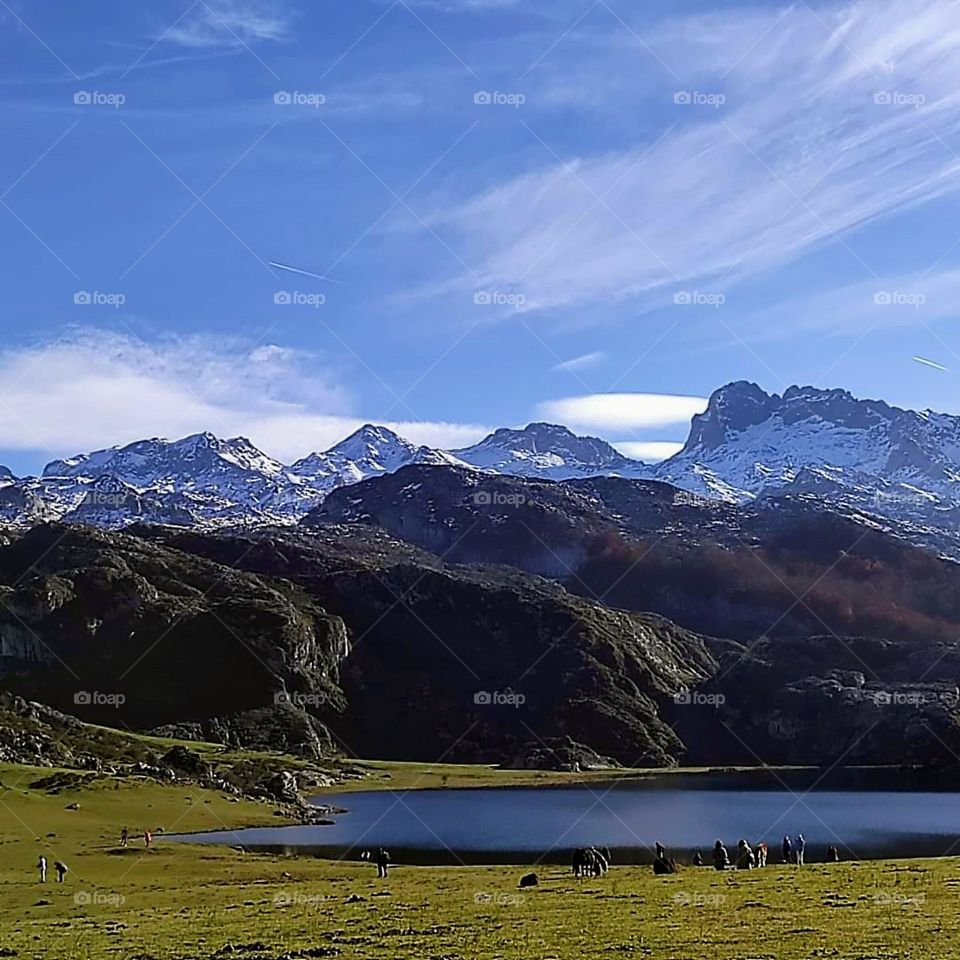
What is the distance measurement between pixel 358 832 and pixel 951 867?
83.3 m

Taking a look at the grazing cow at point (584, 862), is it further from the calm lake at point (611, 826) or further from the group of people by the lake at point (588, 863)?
the calm lake at point (611, 826)

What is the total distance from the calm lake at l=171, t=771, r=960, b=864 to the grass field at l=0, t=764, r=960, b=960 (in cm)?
3132

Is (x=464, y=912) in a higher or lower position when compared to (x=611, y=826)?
higher

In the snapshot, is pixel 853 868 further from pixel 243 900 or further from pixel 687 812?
pixel 687 812

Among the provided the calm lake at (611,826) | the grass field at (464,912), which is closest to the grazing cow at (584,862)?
the grass field at (464,912)

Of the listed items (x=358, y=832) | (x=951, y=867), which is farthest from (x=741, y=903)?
(x=358, y=832)

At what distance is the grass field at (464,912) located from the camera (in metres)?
33.3

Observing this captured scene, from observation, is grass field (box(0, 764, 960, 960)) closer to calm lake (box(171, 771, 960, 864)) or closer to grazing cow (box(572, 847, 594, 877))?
grazing cow (box(572, 847, 594, 877))

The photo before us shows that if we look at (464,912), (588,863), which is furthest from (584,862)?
(464,912)

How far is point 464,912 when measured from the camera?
144 ft

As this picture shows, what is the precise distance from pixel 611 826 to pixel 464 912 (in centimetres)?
9344

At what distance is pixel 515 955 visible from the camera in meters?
32.0

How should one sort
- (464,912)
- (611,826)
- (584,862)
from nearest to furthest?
1. (464,912)
2. (584,862)
3. (611,826)

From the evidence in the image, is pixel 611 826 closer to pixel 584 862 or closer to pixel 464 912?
pixel 584 862
